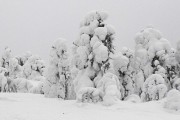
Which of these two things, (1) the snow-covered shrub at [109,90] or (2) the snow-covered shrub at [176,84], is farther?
(2) the snow-covered shrub at [176,84]

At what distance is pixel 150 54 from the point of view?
34.8 metres

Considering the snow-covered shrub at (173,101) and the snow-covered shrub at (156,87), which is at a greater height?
the snow-covered shrub at (156,87)

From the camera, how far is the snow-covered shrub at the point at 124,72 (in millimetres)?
32250

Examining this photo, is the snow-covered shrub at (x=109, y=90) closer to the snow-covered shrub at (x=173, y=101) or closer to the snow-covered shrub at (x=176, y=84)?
the snow-covered shrub at (x=173, y=101)

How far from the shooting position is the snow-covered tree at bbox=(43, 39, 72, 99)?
34.9m

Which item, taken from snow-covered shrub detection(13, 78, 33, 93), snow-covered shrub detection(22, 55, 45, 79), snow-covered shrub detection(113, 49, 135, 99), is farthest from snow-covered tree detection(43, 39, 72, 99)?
snow-covered shrub detection(22, 55, 45, 79)

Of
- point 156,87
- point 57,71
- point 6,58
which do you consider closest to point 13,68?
point 6,58

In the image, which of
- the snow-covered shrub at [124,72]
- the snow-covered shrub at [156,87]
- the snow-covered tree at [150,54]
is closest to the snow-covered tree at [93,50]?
the snow-covered shrub at [124,72]

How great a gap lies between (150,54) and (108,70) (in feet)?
26.4

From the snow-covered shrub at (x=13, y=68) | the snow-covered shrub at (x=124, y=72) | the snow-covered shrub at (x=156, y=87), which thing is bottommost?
the snow-covered shrub at (x=156, y=87)

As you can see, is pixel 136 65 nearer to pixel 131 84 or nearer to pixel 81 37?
pixel 131 84

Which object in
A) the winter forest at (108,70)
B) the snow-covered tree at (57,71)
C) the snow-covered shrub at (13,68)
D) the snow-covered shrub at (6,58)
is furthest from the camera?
the snow-covered shrub at (6,58)

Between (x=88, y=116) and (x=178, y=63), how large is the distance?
73.4 ft

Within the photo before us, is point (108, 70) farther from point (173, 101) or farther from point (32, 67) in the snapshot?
point (32, 67)
